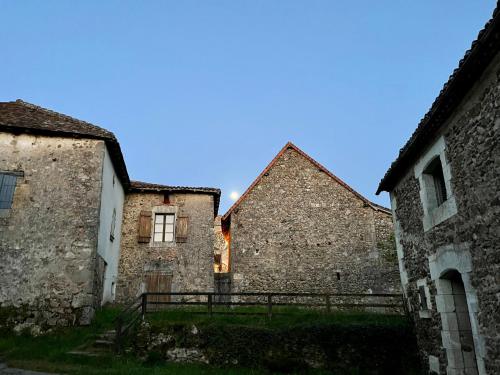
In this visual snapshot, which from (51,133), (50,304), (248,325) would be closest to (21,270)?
(50,304)

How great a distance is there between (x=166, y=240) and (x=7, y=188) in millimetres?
6059

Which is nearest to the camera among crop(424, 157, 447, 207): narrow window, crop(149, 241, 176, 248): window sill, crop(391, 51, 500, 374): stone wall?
crop(391, 51, 500, 374): stone wall

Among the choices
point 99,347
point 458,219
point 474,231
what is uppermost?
point 458,219

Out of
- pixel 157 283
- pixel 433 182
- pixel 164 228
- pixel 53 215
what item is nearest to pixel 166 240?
pixel 164 228

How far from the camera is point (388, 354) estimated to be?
9.44 m

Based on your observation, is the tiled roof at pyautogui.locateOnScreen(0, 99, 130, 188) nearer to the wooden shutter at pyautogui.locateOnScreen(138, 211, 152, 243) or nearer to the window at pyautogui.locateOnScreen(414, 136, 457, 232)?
the wooden shutter at pyautogui.locateOnScreen(138, 211, 152, 243)

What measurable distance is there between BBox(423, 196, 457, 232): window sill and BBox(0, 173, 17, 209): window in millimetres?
11437

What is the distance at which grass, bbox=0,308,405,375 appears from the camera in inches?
327

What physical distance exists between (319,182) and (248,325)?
970cm

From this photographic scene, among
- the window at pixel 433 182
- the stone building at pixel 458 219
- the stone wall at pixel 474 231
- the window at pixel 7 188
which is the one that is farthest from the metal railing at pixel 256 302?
the window at pixel 7 188

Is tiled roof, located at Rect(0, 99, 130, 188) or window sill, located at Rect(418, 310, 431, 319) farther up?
tiled roof, located at Rect(0, 99, 130, 188)

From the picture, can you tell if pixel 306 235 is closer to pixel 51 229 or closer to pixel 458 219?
pixel 51 229

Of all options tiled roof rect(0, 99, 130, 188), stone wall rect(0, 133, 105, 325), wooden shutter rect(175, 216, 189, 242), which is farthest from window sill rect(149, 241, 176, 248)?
stone wall rect(0, 133, 105, 325)

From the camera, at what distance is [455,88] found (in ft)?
21.5
